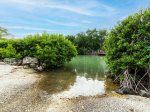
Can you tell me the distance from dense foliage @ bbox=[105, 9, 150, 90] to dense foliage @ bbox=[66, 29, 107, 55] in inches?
1722

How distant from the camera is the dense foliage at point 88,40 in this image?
205ft

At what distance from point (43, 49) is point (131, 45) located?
11285 mm

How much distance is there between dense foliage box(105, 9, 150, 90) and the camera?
14406 millimetres

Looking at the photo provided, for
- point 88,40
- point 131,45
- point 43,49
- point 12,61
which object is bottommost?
point 12,61

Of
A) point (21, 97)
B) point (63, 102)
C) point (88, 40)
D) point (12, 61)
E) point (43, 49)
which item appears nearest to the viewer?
point (63, 102)

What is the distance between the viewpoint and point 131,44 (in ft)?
50.1

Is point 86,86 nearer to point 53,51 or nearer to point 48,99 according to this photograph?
point 48,99

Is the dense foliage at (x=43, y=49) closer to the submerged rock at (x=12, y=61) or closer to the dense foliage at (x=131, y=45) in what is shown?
the submerged rock at (x=12, y=61)

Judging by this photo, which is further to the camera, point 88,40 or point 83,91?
point 88,40

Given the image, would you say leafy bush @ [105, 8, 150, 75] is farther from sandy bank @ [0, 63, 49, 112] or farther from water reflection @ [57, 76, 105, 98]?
sandy bank @ [0, 63, 49, 112]

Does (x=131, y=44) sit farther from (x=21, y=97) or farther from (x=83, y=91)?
(x=21, y=97)

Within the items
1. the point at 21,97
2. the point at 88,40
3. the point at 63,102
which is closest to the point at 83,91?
the point at 63,102

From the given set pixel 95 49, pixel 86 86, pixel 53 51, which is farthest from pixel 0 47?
pixel 95 49

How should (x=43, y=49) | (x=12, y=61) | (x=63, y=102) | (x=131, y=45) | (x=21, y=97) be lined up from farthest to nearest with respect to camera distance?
(x=12, y=61), (x=43, y=49), (x=131, y=45), (x=21, y=97), (x=63, y=102)
